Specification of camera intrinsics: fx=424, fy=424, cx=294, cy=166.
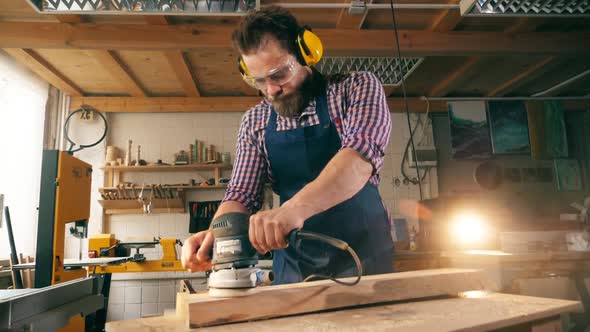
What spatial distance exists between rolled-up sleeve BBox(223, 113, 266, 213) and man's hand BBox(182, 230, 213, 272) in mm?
336

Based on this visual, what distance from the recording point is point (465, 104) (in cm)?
647

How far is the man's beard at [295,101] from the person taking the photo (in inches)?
59.4

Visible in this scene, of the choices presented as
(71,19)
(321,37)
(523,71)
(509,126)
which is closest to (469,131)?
(509,126)

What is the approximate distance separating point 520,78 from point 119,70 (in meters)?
5.29

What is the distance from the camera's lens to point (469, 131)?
6430 millimetres

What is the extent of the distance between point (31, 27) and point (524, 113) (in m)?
6.52

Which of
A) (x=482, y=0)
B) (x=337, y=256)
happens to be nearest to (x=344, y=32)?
(x=482, y=0)

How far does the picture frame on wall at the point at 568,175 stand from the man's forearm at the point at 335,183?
6683mm

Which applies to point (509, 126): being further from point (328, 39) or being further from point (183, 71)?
point (183, 71)

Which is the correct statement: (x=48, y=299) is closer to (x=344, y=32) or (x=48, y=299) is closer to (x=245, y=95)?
(x=344, y=32)

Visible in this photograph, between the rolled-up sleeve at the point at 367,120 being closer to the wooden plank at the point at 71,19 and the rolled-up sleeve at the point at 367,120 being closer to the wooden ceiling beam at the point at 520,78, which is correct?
the wooden plank at the point at 71,19

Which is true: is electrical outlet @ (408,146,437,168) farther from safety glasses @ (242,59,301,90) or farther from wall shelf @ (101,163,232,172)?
safety glasses @ (242,59,301,90)

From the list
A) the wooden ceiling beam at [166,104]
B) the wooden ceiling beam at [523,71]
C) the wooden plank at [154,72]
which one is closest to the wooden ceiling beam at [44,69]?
the wooden ceiling beam at [166,104]

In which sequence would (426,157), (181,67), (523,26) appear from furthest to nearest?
(426,157), (181,67), (523,26)
